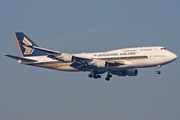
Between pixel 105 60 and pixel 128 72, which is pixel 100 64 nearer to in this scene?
pixel 105 60

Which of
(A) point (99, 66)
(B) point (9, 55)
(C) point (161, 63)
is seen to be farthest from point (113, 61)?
(B) point (9, 55)

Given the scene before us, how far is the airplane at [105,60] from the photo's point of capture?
9531 centimetres

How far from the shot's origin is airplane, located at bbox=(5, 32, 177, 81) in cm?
9531

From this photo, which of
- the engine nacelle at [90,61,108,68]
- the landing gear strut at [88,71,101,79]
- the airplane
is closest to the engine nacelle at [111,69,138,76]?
the airplane

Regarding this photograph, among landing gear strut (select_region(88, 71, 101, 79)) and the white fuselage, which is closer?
the white fuselage

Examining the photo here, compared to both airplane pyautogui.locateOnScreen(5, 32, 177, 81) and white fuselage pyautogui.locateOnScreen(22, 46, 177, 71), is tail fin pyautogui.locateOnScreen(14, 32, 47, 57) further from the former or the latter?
white fuselage pyautogui.locateOnScreen(22, 46, 177, 71)

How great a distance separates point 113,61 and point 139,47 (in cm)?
535

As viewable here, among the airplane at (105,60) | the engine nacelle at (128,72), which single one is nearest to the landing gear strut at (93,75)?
the airplane at (105,60)

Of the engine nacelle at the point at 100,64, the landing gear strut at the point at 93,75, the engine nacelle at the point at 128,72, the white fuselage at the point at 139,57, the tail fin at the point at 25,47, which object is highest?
the tail fin at the point at 25,47

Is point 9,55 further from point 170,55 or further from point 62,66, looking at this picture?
point 170,55

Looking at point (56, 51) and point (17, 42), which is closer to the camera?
point (56, 51)

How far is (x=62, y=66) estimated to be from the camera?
102688mm

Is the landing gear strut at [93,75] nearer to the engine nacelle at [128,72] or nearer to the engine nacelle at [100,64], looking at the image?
the engine nacelle at [100,64]

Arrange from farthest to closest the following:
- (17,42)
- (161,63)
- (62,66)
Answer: (17,42), (62,66), (161,63)
